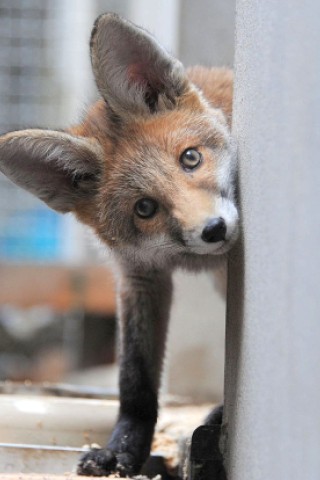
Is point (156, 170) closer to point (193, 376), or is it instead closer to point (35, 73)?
point (193, 376)

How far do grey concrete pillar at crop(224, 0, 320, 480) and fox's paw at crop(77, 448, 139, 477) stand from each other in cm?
67

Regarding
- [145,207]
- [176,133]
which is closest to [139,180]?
[145,207]

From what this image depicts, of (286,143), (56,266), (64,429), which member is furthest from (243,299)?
(56,266)

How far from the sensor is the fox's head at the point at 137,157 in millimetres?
2420

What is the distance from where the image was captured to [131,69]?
2.72 meters

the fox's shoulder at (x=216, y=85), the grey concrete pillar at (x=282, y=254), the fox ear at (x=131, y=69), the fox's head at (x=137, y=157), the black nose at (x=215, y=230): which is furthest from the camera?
the fox's shoulder at (x=216, y=85)

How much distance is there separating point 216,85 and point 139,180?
77 centimetres

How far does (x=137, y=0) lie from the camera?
7.29 metres

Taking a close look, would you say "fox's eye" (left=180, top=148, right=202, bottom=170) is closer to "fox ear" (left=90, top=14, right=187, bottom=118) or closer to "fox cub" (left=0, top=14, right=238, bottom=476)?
"fox cub" (left=0, top=14, right=238, bottom=476)

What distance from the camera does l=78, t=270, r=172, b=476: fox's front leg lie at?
2.75 m

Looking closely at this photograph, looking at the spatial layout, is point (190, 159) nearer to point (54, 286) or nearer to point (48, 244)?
point (54, 286)

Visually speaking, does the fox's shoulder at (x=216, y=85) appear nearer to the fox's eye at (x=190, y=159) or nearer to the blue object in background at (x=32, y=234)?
the fox's eye at (x=190, y=159)

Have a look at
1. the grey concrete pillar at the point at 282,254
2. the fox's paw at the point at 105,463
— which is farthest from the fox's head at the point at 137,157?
the fox's paw at the point at 105,463

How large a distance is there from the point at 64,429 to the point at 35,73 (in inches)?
201
